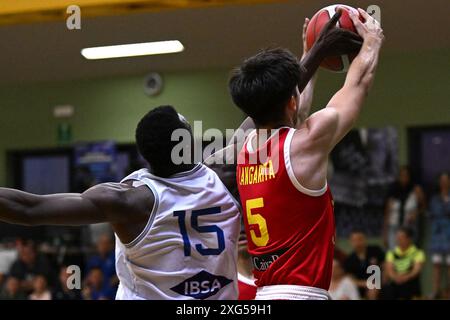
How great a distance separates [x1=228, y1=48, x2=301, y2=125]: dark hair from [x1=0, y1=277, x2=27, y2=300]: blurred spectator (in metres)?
9.48

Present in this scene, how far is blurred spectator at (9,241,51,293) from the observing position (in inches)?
513

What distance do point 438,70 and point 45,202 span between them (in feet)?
32.7

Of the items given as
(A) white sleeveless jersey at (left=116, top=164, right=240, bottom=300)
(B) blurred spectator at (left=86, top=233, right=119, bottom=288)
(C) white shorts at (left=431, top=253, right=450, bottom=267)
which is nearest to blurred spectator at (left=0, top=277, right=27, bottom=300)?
(B) blurred spectator at (left=86, top=233, right=119, bottom=288)

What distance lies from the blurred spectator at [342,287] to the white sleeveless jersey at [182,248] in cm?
674

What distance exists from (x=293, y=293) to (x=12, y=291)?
9.69 meters

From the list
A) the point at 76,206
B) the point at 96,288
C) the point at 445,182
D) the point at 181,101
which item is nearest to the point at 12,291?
the point at 96,288

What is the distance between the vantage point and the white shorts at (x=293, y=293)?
12.2 ft

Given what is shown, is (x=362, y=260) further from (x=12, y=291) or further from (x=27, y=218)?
(x=27, y=218)

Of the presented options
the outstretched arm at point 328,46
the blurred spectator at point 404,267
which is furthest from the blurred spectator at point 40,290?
the outstretched arm at point 328,46

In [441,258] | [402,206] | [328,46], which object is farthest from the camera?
[402,206]

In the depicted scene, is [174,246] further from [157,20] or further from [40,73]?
[40,73]

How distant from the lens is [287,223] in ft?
12.3

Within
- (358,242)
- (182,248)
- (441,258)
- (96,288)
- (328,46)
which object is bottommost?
(96,288)

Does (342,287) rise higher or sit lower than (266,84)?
lower
